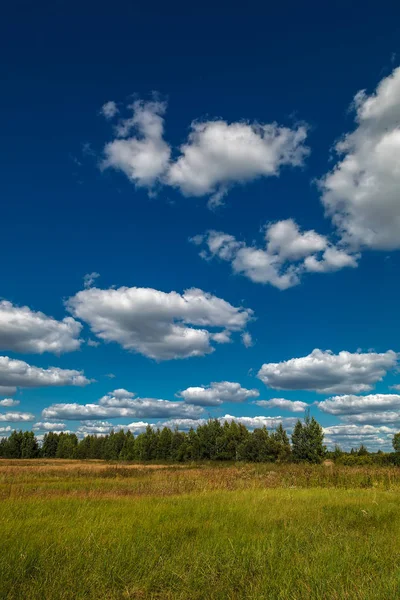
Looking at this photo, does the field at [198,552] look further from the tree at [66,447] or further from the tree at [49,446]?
the tree at [49,446]

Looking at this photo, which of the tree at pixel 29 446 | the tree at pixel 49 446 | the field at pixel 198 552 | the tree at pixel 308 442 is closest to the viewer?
the field at pixel 198 552

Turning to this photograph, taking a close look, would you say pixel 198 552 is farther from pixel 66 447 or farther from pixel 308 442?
pixel 66 447

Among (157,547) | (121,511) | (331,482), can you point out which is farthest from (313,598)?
(331,482)

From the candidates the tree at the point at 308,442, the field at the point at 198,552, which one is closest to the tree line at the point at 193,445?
the tree at the point at 308,442

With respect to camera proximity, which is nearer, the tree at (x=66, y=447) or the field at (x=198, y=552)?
the field at (x=198, y=552)

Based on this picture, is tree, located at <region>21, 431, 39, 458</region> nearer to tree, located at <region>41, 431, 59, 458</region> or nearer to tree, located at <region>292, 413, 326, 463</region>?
tree, located at <region>41, 431, 59, 458</region>

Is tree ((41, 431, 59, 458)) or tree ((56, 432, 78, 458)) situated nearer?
tree ((56, 432, 78, 458))

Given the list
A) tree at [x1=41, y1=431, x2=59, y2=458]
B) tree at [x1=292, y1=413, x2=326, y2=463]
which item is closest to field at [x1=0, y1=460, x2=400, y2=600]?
tree at [x1=292, y1=413, x2=326, y2=463]

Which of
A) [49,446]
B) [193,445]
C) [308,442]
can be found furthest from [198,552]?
[49,446]

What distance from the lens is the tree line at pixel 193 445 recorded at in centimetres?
7000

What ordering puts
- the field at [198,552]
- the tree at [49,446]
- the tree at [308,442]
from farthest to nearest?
the tree at [49,446]
the tree at [308,442]
the field at [198,552]

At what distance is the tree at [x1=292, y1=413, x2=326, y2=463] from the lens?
67875 millimetres

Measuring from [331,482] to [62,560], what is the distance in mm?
19588

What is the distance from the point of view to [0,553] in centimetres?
620
